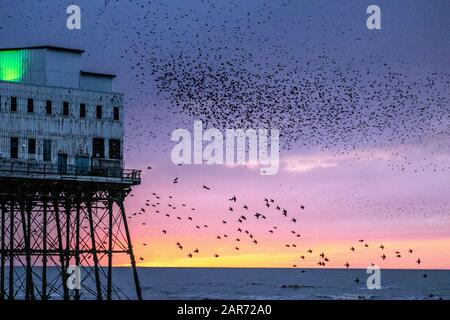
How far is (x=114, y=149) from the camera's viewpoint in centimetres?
6625

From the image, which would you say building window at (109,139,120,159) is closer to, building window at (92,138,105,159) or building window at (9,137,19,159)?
building window at (92,138,105,159)

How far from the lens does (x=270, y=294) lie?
147 meters

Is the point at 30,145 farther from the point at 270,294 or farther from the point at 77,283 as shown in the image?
the point at 270,294

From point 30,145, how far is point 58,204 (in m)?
6.68

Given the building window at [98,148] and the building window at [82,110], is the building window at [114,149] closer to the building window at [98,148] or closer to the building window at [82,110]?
the building window at [98,148]

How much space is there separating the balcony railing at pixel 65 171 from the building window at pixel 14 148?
451 millimetres


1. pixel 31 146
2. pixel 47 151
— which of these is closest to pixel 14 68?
pixel 31 146

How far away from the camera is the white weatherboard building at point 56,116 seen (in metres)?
63.3

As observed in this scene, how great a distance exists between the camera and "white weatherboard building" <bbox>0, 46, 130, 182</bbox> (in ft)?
208

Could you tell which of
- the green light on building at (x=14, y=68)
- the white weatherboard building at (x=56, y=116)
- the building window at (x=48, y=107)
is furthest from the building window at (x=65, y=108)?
the green light on building at (x=14, y=68)

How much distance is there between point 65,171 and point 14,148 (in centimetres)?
333

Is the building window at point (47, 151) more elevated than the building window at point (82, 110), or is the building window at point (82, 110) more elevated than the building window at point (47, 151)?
the building window at point (82, 110)

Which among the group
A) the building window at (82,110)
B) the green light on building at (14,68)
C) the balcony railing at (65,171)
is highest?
the green light on building at (14,68)
